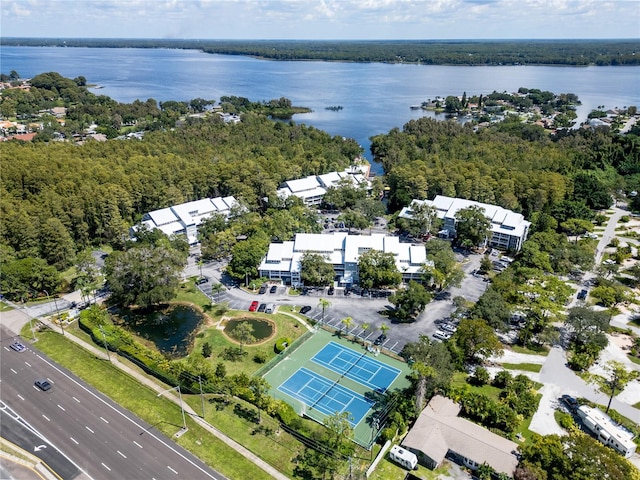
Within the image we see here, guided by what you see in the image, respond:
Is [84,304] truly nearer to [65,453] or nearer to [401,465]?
[65,453]

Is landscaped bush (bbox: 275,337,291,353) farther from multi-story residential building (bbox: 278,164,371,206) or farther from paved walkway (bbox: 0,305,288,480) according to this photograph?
multi-story residential building (bbox: 278,164,371,206)

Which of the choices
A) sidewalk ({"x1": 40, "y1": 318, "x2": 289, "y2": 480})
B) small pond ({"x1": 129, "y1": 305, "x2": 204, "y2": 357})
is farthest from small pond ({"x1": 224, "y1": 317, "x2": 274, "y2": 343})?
sidewalk ({"x1": 40, "y1": 318, "x2": 289, "y2": 480})

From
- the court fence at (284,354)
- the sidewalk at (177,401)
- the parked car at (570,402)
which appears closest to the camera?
the sidewalk at (177,401)

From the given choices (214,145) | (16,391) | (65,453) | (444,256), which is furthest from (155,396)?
(214,145)

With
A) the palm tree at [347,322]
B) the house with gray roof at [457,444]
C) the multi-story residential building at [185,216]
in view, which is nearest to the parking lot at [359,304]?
the palm tree at [347,322]

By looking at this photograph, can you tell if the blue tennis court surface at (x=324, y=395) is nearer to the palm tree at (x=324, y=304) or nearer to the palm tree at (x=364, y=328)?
the palm tree at (x=364, y=328)

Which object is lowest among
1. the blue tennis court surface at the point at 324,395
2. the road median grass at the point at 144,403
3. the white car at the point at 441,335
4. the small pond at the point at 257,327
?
the blue tennis court surface at the point at 324,395
